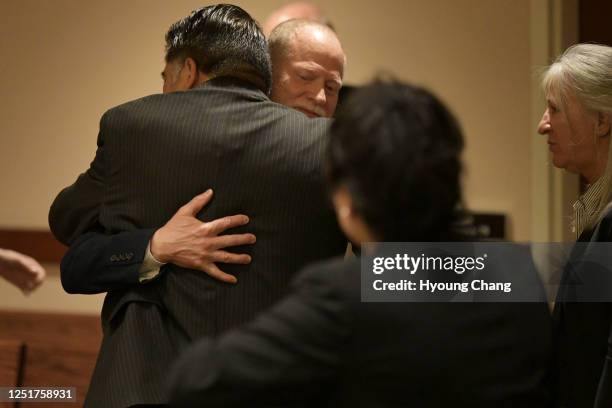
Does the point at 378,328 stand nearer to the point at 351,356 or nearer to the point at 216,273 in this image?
the point at 351,356

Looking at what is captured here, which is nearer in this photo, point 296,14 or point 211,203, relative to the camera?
point 211,203

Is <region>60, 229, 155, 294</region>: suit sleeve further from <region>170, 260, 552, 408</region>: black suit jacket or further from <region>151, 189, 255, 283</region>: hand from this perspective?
<region>170, 260, 552, 408</region>: black suit jacket

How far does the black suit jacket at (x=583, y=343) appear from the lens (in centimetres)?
172

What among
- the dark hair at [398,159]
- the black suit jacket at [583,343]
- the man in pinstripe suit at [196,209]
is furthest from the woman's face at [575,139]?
the dark hair at [398,159]

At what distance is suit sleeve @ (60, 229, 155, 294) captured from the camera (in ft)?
4.94

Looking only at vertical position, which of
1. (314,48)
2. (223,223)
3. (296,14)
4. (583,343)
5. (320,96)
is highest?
(296,14)

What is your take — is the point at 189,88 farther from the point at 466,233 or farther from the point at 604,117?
the point at 604,117

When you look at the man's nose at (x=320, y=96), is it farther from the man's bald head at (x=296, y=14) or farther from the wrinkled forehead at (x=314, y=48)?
the man's bald head at (x=296, y=14)

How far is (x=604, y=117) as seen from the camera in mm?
1909

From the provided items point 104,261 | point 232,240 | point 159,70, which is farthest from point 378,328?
point 159,70

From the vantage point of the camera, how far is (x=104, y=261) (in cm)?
153

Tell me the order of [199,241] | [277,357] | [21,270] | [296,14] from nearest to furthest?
[277,357]
[199,241]
[21,270]
[296,14]

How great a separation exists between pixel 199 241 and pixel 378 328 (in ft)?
1.80

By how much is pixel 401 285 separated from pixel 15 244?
8.74 feet
